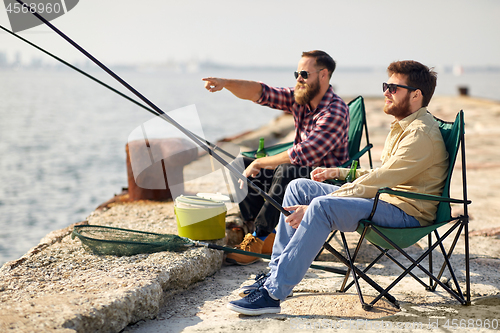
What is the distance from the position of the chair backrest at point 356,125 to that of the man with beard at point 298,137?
22 cm

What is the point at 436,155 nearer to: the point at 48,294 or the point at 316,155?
the point at 316,155

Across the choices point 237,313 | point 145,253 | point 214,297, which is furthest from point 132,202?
point 237,313

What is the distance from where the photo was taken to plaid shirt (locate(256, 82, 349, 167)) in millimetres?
3395

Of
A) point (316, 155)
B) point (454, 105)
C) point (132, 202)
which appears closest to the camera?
point (316, 155)

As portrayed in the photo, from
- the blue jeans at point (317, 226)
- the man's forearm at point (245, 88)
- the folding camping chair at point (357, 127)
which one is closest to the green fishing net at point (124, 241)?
the blue jeans at point (317, 226)

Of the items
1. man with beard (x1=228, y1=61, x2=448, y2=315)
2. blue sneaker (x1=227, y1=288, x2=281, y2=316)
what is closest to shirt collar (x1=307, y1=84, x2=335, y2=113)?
man with beard (x1=228, y1=61, x2=448, y2=315)

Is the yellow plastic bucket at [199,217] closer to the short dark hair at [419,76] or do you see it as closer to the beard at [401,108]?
the beard at [401,108]

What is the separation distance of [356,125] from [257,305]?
6.30 feet

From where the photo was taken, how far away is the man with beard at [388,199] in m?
2.45

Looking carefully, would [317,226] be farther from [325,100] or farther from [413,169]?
[325,100]

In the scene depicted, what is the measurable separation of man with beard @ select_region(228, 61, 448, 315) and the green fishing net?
715 mm

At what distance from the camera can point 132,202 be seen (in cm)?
459

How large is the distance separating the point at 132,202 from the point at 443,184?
2.95m

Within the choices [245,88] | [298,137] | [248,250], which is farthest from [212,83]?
[248,250]
